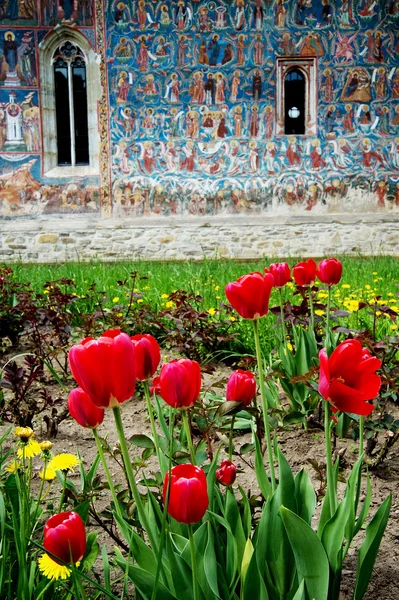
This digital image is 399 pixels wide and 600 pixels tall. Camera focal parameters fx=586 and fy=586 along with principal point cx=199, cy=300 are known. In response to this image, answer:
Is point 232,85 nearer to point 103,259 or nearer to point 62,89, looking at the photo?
point 62,89

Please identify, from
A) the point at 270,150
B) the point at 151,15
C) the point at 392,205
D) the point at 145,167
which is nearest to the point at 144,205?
the point at 145,167

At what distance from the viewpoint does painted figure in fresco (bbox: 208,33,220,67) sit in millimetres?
10497

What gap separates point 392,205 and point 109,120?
5408mm

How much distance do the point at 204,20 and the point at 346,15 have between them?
2.55 meters

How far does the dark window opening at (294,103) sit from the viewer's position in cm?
1080

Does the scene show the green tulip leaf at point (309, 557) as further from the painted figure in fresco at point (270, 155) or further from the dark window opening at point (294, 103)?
the dark window opening at point (294, 103)

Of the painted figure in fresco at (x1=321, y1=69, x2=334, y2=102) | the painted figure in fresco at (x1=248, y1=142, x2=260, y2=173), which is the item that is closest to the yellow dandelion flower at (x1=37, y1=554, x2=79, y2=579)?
the painted figure in fresco at (x1=248, y1=142, x2=260, y2=173)

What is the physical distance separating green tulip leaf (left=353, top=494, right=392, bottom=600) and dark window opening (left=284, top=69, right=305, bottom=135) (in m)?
10.5

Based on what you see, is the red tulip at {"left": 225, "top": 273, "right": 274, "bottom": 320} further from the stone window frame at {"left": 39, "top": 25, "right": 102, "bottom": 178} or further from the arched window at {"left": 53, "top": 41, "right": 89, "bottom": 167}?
the arched window at {"left": 53, "top": 41, "right": 89, "bottom": 167}

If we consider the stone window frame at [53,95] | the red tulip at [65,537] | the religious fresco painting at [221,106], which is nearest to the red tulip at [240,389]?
the red tulip at [65,537]

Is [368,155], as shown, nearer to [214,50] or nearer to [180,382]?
[214,50]

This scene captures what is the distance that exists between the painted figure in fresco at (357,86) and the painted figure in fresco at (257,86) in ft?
4.96

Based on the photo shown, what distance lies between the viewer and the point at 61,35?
10.7 meters

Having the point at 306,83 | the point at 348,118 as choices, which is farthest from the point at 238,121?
the point at 348,118
